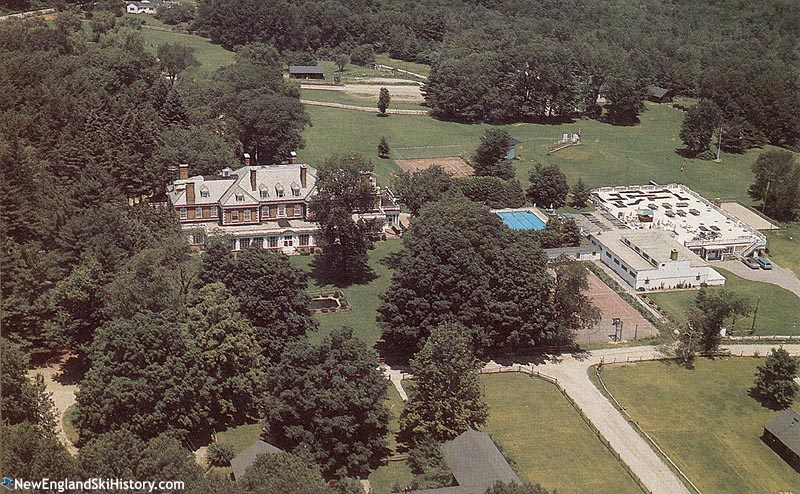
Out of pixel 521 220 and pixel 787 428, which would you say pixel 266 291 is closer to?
pixel 787 428

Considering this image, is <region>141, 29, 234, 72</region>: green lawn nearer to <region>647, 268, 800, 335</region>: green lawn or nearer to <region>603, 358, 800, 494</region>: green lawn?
<region>647, 268, 800, 335</region>: green lawn

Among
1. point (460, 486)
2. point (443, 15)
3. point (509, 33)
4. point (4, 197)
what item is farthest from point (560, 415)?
point (443, 15)

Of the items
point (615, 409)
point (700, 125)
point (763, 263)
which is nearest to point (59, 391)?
point (615, 409)

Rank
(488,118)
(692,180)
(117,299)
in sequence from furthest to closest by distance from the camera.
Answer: (488,118) → (692,180) → (117,299)

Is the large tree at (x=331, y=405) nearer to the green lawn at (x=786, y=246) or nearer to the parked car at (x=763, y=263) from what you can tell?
the parked car at (x=763, y=263)

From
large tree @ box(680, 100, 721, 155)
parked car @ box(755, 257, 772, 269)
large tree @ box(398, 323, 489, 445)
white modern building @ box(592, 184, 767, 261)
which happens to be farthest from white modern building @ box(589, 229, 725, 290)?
large tree @ box(680, 100, 721, 155)

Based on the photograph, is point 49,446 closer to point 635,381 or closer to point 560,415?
point 560,415
